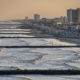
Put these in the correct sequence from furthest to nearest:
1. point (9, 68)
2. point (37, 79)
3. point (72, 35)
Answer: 1. point (72, 35)
2. point (9, 68)
3. point (37, 79)

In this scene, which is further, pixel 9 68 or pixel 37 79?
pixel 9 68

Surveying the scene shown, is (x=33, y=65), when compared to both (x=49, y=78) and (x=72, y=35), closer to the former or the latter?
(x=49, y=78)

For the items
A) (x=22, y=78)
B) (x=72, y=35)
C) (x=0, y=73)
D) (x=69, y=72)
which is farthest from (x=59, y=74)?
(x=72, y=35)

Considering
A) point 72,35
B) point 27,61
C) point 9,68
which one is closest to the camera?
point 9,68

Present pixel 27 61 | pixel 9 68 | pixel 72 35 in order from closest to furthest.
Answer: pixel 9 68, pixel 27 61, pixel 72 35

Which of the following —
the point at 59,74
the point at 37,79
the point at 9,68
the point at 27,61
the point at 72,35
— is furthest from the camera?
the point at 72,35

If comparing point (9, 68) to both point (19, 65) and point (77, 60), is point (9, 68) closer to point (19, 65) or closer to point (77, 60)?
point (19, 65)

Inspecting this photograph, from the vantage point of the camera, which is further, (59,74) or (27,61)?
(27,61)

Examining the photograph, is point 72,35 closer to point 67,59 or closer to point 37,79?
point 67,59

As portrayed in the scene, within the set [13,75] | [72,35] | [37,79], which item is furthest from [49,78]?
[72,35]
